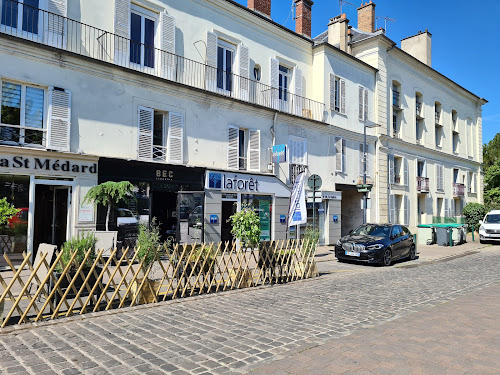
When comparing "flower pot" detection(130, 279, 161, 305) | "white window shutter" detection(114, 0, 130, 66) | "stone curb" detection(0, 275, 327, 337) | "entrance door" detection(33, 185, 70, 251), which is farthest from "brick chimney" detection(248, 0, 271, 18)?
"flower pot" detection(130, 279, 161, 305)

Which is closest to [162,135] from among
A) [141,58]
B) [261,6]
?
[141,58]

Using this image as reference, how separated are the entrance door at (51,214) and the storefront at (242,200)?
5104 mm

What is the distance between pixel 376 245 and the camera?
1373 cm

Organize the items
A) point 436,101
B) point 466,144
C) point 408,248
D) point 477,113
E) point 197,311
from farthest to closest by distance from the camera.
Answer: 1. point 477,113
2. point 466,144
3. point 436,101
4. point 408,248
5. point 197,311

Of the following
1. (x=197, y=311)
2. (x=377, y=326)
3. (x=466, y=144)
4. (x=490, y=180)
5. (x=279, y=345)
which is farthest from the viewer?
(x=490, y=180)

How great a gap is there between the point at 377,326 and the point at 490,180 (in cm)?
4474

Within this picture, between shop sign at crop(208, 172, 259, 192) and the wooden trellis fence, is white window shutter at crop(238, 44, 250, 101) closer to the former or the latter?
shop sign at crop(208, 172, 259, 192)

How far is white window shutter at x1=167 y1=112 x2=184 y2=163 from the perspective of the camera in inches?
577

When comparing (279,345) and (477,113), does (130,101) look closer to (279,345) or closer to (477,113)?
(279,345)

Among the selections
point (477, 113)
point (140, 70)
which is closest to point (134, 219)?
point (140, 70)

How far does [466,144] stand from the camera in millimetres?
37594

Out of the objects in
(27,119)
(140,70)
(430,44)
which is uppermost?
(430,44)

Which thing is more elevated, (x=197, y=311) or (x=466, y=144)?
(x=466, y=144)

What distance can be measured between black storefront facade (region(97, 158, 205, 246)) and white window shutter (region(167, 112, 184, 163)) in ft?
1.56
